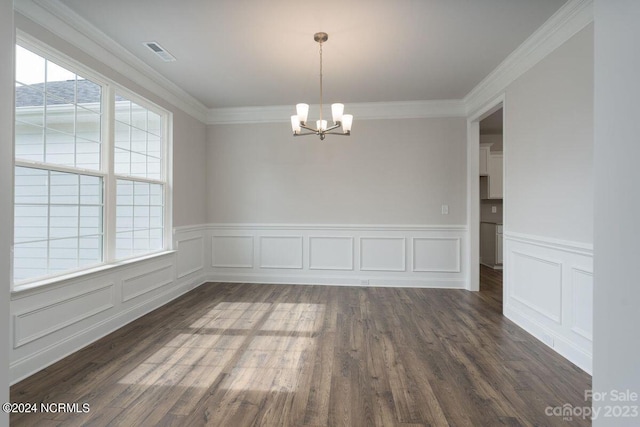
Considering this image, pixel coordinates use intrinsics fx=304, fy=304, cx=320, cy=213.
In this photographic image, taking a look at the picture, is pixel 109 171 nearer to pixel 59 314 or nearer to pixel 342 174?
pixel 59 314

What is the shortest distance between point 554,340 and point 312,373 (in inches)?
87.0

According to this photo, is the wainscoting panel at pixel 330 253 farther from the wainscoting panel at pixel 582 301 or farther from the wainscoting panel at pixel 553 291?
the wainscoting panel at pixel 582 301

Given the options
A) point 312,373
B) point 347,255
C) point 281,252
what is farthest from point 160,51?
point 347,255

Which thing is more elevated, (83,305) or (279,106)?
(279,106)

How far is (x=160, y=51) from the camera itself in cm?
319

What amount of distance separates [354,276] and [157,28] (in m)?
4.02

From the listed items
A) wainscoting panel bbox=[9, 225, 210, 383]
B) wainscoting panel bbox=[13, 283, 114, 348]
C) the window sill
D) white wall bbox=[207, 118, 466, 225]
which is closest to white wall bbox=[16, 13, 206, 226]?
white wall bbox=[207, 118, 466, 225]

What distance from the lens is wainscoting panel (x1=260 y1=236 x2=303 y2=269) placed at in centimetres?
503

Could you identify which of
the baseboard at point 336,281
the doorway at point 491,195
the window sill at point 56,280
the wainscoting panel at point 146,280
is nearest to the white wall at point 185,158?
the wainscoting panel at point 146,280

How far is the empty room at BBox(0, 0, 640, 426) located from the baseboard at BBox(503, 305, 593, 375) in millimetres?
22

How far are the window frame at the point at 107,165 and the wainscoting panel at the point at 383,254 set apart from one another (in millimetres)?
2899

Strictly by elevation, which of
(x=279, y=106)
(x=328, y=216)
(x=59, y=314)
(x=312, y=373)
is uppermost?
(x=279, y=106)

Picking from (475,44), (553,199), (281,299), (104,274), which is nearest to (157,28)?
(104,274)

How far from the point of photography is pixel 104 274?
9.75 feet
